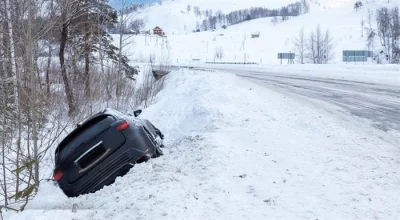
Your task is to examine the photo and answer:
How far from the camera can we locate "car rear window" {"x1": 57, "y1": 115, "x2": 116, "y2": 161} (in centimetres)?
536

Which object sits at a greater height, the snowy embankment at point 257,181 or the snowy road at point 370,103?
the snowy road at point 370,103

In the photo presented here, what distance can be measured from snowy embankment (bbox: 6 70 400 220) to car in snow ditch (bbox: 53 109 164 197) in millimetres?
199

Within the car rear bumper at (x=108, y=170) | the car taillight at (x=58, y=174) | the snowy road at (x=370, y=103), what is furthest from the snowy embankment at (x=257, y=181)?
the snowy road at (x=370, y=103)

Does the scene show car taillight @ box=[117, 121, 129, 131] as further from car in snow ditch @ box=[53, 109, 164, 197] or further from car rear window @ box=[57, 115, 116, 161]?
car rear window @ box=[57, 115, 116, 161]

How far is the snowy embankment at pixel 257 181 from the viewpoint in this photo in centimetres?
399

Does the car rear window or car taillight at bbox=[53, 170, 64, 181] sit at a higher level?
the car rear window

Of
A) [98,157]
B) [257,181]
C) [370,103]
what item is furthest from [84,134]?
[370,103]

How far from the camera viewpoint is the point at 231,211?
3988 mm

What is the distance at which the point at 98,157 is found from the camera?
5266 millimetres

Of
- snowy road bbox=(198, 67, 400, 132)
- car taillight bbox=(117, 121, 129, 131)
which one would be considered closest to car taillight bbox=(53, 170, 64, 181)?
car taillight bbox=(117, 121, 129, 131)

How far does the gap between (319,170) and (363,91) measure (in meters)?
9.54

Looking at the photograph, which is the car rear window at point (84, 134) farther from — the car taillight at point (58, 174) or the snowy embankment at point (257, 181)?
the snowy embankment at point (257, 181)

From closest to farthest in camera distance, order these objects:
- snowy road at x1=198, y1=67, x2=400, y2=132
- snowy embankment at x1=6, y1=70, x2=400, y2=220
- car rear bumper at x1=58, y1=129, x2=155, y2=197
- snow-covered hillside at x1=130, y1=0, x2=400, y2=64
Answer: snowy embankment at x1=6, y1=70, x2=400, y2=220, car rear bumper at x1=58, y1=129, x2=155, y2=197, snowy road at x1=198, y1=67, x2=400, y2=132, snow-covered hillside at x1=130, y1=0, x2=400, y2=64

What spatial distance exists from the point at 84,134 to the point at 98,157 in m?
0.45
